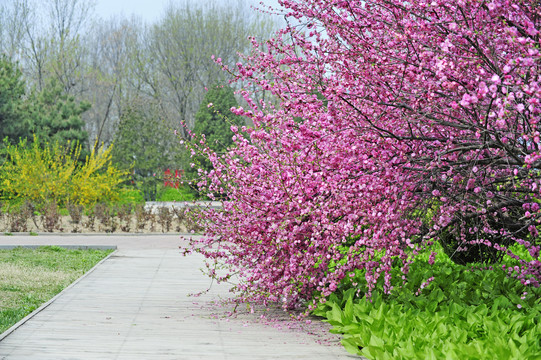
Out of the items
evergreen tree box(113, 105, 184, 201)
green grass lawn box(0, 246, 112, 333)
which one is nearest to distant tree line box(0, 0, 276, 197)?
evergreen tree box(113, 105, 184, 201)

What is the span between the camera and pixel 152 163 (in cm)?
2756

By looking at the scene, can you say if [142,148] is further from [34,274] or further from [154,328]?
[154,328]

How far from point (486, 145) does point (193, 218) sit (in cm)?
399

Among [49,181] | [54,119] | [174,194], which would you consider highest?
[54,119]

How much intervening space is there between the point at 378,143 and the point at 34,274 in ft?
23.3

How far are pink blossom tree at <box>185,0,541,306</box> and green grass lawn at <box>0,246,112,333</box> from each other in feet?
9.72

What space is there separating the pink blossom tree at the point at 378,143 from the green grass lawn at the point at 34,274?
2.96 metres

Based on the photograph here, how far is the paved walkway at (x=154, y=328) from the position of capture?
5297 millimetres

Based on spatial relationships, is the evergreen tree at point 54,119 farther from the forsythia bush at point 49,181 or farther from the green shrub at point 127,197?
the forsythia bush at point 49,181

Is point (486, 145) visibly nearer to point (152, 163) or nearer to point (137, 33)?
point (152, 163)

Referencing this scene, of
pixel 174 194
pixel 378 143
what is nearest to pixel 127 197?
pixel 174 194

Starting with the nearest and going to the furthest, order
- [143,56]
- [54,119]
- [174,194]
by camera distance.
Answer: [54,119], [174,194], [143,56]

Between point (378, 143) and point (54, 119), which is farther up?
point (54, 119)

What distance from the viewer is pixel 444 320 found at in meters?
5.43
